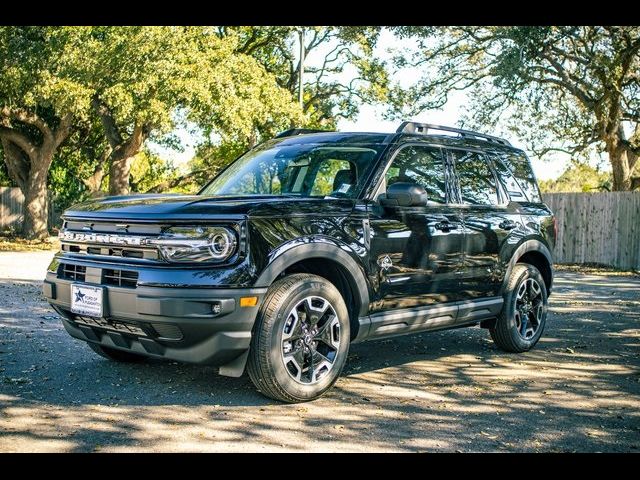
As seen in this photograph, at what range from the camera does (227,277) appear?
15.9 ft

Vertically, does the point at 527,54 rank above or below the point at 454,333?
above

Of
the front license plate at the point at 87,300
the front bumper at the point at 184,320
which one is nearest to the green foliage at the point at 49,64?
the front license plate at the point at 87,300

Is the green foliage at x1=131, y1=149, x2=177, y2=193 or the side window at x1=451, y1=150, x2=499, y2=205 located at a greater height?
the green foliage at x1=131, y1=149, x2=177, y2=193

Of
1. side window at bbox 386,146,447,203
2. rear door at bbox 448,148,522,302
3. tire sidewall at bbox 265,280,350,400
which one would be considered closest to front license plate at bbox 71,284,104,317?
tire sidewall at bbox 265,280,350,400

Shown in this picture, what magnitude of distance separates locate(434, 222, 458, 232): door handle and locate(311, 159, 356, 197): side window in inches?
34.2

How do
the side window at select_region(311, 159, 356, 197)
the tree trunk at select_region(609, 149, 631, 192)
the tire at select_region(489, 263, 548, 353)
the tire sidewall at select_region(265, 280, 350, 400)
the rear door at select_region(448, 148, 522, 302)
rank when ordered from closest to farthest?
the tire sidewall at select_region(265, 280, 350, 400) < the side window at select_region(311, 159, 356, 197) < the rear door at select_region(448, 148, 522, 302) < the tire at select_region(489, 263, 548, 353) < the tree trunk at select_region(609, 149, 631, 192)

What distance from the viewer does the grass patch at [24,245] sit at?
Result: 22211mm

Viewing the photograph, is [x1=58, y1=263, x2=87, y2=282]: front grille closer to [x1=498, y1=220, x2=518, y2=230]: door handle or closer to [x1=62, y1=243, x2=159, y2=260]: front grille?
[x1=62, y1=243, x2=159, y2=260]: front grille

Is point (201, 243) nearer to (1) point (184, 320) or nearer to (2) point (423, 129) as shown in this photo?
(1) point (184, 320)

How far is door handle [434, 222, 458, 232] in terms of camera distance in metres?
6.26

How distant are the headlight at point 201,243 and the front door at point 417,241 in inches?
50.7

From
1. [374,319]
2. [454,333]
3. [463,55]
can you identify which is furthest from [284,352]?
[463,55]
